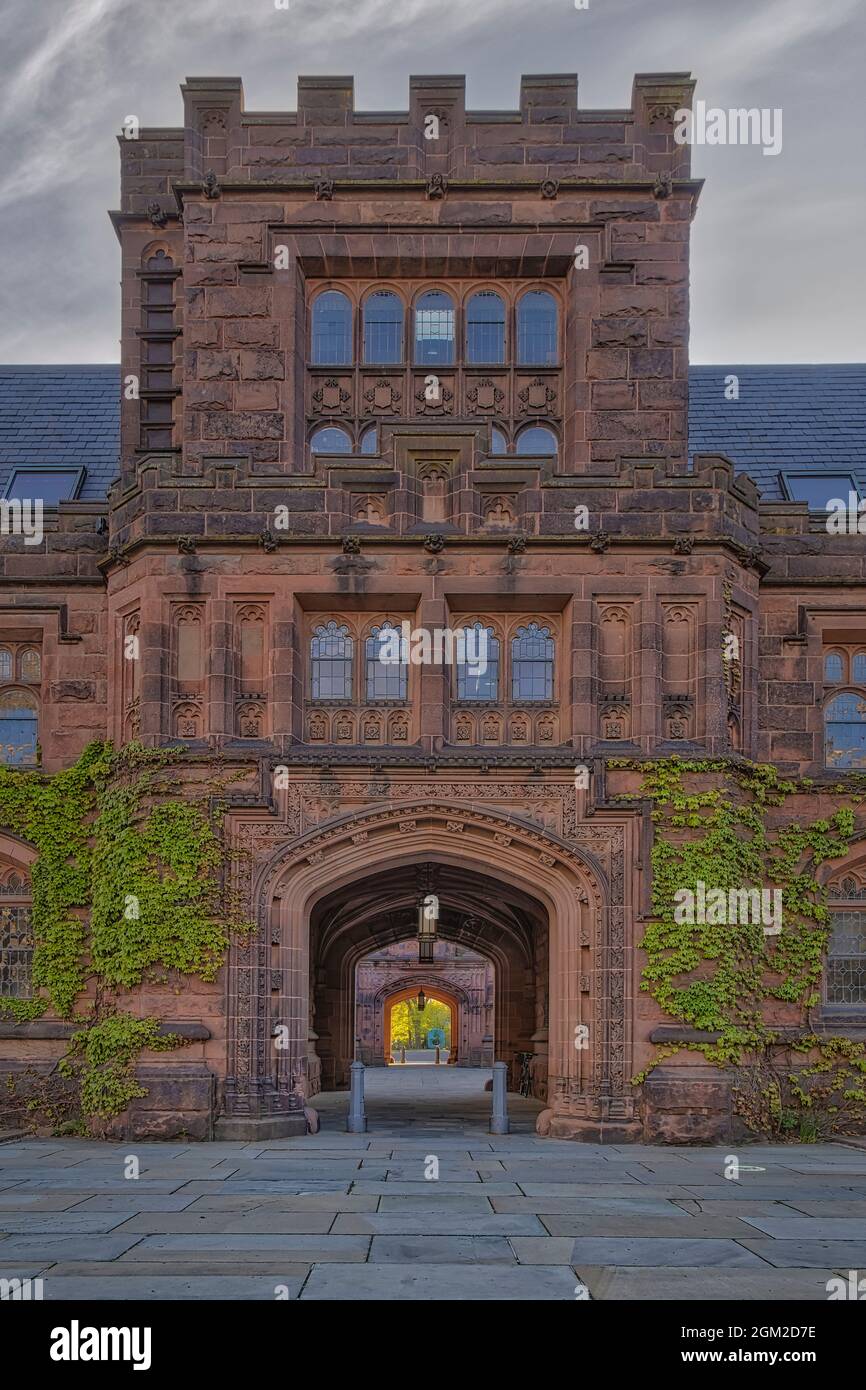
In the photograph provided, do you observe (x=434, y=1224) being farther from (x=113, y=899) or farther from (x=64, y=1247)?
(x=113, y=899)

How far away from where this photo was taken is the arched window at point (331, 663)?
17.1 metres

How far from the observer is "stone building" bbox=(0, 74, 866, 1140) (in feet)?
53.4

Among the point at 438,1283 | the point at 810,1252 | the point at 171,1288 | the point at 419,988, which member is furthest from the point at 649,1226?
the point at 419,988

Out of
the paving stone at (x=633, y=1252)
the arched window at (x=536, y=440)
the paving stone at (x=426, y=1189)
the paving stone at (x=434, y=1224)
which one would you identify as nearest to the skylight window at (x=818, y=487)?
the arched window at (x=536, y=440)

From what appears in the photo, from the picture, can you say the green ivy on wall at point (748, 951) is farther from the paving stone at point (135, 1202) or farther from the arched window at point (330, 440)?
the paving stone at point (135, 1202)

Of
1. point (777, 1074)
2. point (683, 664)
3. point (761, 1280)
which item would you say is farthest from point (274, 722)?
point (761, 1280)

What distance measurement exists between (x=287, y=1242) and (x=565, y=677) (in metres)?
8.93

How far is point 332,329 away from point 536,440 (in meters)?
3.18

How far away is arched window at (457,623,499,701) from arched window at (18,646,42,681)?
19.2ft

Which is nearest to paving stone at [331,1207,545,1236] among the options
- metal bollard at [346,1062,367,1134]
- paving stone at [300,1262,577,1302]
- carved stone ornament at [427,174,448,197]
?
paving stone at [300,1262,577,1302]

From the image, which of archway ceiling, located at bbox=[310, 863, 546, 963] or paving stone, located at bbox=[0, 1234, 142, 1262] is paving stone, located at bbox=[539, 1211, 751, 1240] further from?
archway ceiling, located at bbox=[310, 863, 546, 963]

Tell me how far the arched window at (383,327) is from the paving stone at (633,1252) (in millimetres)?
12578

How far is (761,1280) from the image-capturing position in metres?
8.14

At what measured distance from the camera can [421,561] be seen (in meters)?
16.8
